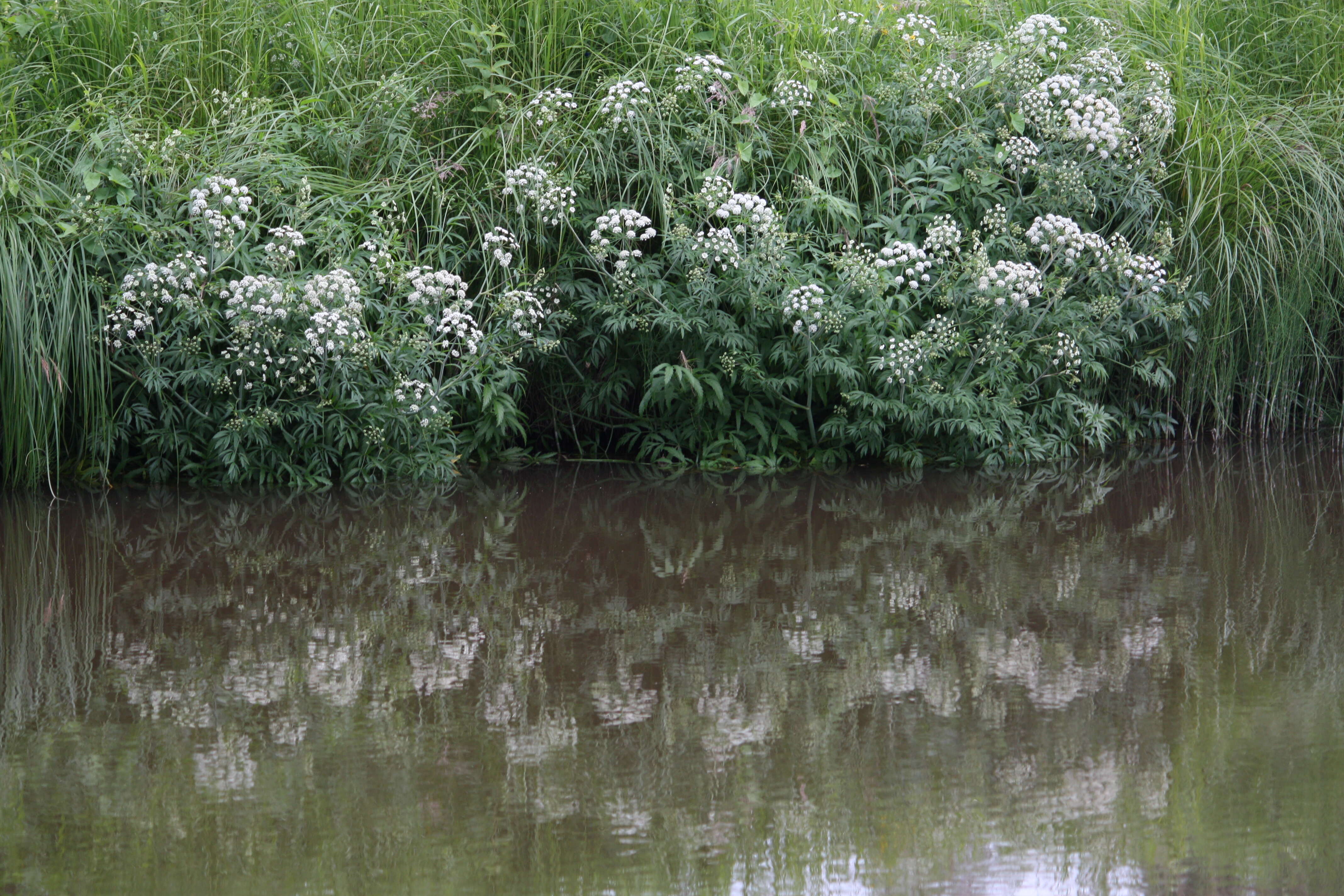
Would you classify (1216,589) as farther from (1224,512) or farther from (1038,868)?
(1038,868)

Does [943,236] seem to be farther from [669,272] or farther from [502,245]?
[502,245]

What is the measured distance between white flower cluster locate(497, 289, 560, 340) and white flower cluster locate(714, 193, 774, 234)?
903 mm

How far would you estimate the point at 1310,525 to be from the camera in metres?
5.27

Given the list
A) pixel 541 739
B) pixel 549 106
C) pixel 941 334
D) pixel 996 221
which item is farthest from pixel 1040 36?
pixel 541 739

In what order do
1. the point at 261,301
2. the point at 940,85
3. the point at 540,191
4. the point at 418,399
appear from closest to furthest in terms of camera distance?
the point at 261,301, the point at 418,399, the point at 540,191, the point at 940,85

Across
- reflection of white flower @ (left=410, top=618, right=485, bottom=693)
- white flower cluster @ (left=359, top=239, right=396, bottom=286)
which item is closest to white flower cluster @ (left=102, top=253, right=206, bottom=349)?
white flower cluster @ (left=359, top=239, right=396, bottom=286)

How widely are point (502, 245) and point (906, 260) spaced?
192 centimetres

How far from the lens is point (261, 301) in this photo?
18.5 ft

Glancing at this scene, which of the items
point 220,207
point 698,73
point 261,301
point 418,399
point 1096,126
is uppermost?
point 698,73

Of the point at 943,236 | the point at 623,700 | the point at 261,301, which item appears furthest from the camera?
the point at 943,236

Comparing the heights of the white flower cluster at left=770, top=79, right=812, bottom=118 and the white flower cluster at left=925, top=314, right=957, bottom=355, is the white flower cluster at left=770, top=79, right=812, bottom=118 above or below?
above

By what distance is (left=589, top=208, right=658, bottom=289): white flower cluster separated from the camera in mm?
6129

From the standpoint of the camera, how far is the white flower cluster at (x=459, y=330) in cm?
600

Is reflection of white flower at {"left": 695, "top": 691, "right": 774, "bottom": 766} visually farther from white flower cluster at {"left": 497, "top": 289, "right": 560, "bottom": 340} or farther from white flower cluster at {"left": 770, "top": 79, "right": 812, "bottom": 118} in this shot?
white flower cluster at {"left": 770, "top": 79, "right": 812, "bottom": 118}
